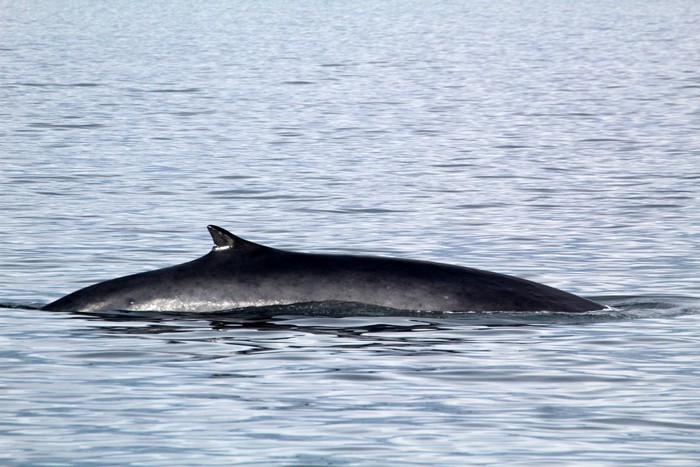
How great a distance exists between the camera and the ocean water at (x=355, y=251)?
517 inches

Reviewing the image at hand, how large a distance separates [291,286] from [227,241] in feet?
2.52

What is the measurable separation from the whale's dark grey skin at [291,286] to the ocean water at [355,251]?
258mm

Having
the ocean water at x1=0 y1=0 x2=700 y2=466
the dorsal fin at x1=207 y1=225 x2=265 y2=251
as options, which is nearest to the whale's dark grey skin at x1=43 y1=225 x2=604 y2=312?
the dorsal fin at x1=207 y1=225 x2=265 y2=251

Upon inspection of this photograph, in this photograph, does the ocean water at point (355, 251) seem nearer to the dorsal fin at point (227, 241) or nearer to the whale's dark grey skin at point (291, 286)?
the whale's dark grey skin at point (291, 286)

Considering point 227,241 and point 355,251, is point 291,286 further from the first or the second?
point 355,251

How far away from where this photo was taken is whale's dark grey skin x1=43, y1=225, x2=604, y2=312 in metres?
17.9

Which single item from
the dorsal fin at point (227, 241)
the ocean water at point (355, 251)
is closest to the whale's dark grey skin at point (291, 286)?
the dorsal fin at point (227, 241)

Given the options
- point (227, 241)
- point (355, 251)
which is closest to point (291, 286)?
point (227, 241)

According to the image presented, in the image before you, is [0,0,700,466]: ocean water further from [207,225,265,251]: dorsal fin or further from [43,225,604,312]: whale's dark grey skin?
[207,225,265,251]: dorsal fin

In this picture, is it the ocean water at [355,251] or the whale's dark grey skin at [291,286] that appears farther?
the whale's dark grey skin at [291,286]

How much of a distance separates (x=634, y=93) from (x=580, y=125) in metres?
13.8

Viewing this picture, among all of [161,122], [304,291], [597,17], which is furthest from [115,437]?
[597,17]

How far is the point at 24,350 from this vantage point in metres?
16.4

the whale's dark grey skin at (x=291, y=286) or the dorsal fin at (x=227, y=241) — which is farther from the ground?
the dorsal fin at (x=227, y=241)
